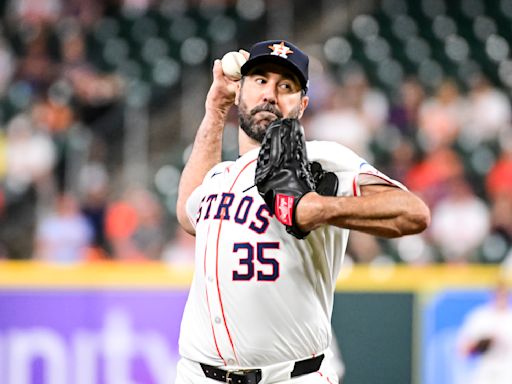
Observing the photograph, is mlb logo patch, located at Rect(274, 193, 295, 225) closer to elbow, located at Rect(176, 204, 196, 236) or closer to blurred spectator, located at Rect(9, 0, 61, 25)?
elbow, located at Rect(176, 204, 196, 236)

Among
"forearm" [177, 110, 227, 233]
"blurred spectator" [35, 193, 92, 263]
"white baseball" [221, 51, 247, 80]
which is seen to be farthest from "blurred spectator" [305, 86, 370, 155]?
"white baseball" [221, 51, 247, 80]

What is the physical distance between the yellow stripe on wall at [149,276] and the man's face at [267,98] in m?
3.21

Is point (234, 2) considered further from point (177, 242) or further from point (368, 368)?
point (368, 368)

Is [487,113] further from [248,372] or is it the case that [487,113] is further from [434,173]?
[248,372]

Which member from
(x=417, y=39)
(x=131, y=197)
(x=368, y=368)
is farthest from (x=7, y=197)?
(x=417, y=39)

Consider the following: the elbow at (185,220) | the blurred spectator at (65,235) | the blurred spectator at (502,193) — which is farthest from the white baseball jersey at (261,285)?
the blurred spectator at (502,193)

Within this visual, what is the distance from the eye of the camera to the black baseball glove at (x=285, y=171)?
3.01m

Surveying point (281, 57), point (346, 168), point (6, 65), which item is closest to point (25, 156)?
point (6, 65)

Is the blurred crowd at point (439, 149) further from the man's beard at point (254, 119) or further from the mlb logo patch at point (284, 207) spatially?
the mlb logo patch at point (284, 207)

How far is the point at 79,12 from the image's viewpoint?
1162cm

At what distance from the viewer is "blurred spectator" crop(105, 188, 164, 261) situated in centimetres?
805

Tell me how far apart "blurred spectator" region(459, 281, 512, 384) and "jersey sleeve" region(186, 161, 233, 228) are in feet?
12.3

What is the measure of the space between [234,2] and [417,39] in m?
2.36

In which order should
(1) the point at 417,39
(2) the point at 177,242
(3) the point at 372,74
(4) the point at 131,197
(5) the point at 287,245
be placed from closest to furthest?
(5) the point at 287,245, (2) the point at 177,242, (4) the point at 131,197, (3) the point at 372,74, (1) the point at 417,39
